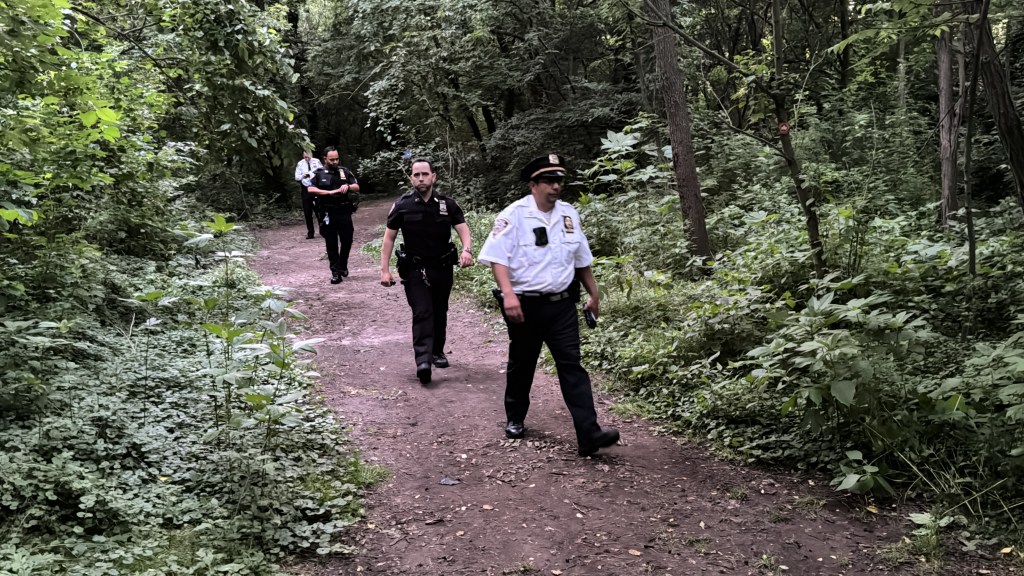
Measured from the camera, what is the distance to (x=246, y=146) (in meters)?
5.88

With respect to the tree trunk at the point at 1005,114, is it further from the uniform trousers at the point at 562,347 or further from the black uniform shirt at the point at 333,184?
the black uniform shirt at the point at 333,184

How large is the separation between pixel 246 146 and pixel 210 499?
325 cm

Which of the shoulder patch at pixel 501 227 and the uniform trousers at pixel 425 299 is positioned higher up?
the shoulder patch at pixel 501 227

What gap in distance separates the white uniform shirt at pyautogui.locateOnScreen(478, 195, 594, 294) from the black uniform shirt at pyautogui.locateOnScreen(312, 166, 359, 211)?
6.87 meters

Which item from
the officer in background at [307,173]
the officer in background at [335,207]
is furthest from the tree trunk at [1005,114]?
the officer in background at [307,173]

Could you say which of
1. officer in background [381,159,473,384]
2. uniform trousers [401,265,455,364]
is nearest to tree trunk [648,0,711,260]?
officer in background [381,159,473,384]

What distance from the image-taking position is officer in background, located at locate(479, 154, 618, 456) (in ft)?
15.3

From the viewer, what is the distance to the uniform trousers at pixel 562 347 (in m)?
4.65

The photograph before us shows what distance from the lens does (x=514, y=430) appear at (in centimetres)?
516

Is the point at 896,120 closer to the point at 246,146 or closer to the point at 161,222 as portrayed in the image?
the point at 246,146

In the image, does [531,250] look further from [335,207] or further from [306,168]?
[306,168]

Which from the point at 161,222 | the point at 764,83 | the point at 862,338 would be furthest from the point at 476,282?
the point at 862,338

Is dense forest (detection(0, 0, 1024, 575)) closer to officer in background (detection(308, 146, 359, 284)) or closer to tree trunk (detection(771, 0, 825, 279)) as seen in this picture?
tree trunk (detection(771, 0, 825, 279))

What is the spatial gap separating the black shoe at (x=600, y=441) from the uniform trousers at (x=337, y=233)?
7.24 m
